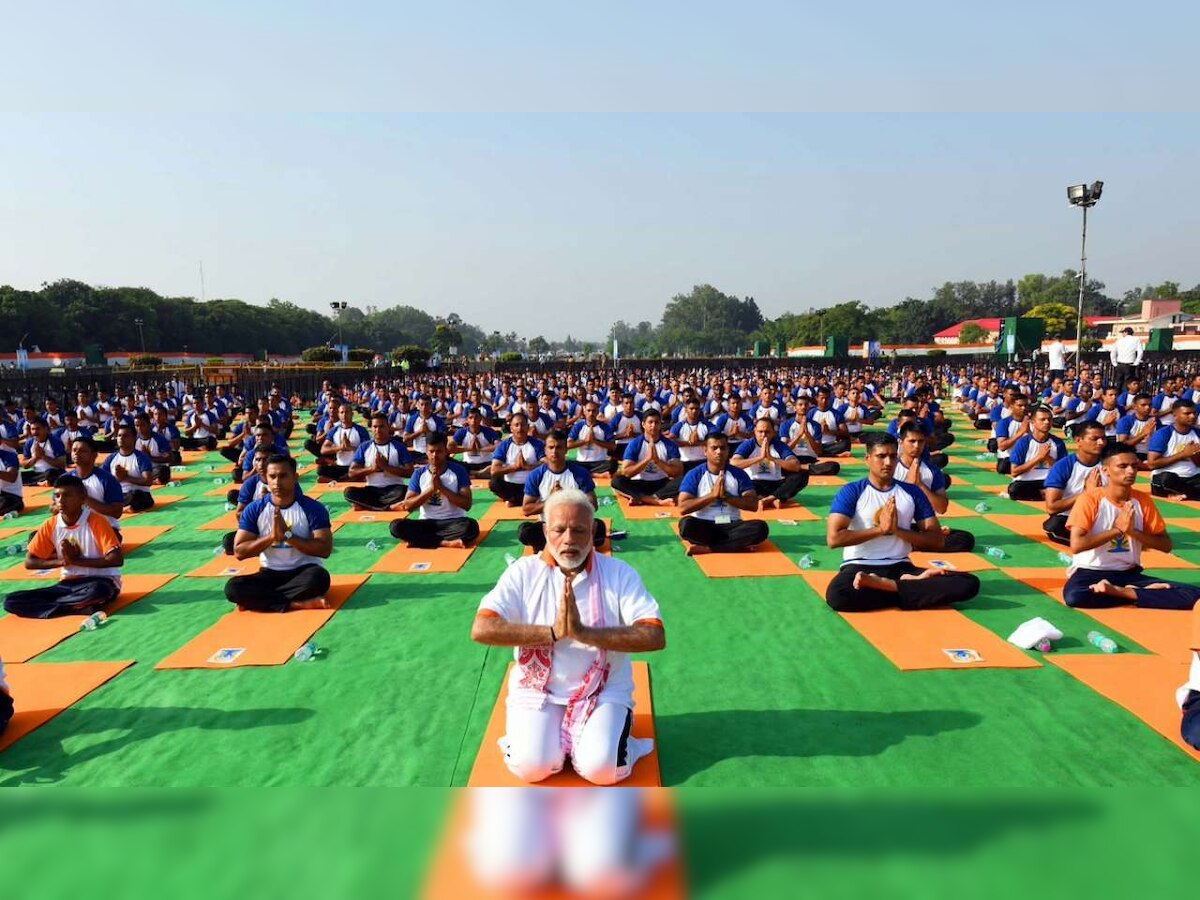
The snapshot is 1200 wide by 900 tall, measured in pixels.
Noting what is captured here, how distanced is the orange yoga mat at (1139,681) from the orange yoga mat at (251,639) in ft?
18.2

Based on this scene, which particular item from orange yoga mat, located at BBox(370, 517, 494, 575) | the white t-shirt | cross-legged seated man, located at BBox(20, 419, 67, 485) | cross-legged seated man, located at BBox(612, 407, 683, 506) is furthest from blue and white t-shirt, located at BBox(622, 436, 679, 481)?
cross-legged seated man, located at BBox(20, 419, 67, 485)

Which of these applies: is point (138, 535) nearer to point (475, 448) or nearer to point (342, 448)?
point (342, 448)

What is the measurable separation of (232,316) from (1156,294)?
11876 cm

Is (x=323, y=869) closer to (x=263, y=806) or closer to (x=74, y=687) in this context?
(x=263, y=806)

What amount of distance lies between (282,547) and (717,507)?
445 cm

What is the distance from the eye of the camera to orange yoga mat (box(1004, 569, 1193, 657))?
496 centimetres

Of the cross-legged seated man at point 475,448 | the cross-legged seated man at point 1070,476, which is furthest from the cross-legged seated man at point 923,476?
the cross-legged seated man at point 475,448

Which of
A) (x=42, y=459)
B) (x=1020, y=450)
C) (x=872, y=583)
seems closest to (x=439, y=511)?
(x=872, y=583)

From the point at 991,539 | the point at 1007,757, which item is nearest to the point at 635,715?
the point at 1007,757

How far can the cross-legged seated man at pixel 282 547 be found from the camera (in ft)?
20.2

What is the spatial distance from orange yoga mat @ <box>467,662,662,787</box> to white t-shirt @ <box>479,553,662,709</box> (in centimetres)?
39

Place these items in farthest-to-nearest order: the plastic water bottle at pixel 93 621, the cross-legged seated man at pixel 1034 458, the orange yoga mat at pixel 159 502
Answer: the orange yoga mat at pixel 159 502, the cross-legged seated man at pixel 1034 458, the plastic water bottle at pixel 93 621

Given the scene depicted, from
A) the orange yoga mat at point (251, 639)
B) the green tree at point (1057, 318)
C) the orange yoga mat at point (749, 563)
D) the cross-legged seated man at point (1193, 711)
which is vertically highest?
the green tree at point (1057, 318)

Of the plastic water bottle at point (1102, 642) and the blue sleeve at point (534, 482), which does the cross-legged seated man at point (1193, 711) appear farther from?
the blue sleeve at point (534, 482)
